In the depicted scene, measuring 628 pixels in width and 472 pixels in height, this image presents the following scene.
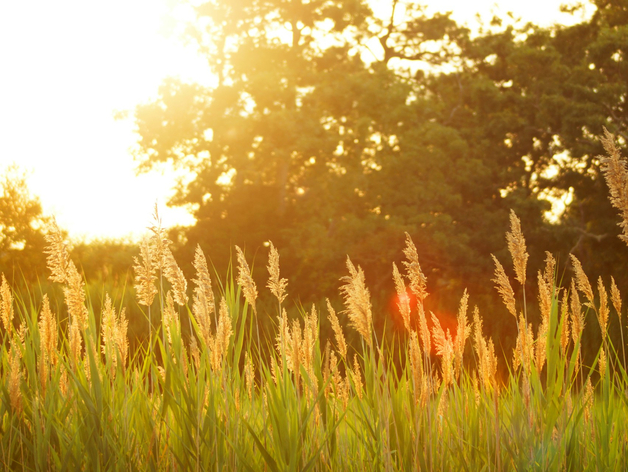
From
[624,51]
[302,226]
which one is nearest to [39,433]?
[302,226]

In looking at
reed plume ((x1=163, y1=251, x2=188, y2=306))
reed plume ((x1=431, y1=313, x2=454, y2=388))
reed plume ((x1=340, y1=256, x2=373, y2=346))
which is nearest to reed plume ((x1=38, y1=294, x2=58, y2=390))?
reed plume ((x1=163, y1=251, x2=188, y2=306))

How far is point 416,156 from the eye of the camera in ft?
58.5

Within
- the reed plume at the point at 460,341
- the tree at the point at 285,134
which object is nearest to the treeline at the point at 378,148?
the tree at the point at 285,134

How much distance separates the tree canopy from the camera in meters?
17.6

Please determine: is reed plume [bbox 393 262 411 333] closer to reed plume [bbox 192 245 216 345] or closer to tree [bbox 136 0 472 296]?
reed plume [bbox 192 245 216 345]

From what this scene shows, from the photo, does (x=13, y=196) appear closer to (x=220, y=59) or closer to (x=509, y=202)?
(x=220, y=59)

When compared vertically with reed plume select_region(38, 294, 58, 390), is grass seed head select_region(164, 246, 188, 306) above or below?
above

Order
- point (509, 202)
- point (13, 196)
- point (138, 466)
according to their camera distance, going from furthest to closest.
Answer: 1. point (509, 202)
2. point (13, 196)
3. point (138, 466)

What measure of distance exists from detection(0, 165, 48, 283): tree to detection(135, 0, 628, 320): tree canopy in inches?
148

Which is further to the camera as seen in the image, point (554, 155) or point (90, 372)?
point (554, 155)

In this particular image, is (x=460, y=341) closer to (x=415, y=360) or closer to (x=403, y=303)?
(x=415, y=360)

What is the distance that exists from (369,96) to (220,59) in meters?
5.17

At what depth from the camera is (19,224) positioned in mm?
17062

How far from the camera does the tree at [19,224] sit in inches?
659
